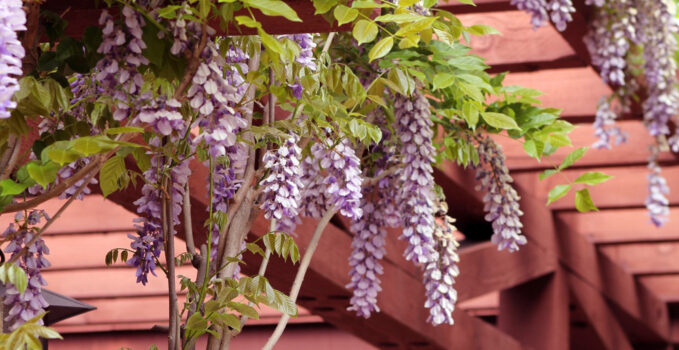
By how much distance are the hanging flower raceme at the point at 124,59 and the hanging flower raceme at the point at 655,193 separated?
352cm

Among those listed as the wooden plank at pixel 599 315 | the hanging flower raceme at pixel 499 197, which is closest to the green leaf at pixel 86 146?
the hanging flower raceme at pixel 499 197

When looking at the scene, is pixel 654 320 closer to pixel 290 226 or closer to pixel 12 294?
pixel 290 226

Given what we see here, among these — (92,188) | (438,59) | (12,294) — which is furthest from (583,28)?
(12,294)

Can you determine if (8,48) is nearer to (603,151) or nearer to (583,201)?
(583,201)

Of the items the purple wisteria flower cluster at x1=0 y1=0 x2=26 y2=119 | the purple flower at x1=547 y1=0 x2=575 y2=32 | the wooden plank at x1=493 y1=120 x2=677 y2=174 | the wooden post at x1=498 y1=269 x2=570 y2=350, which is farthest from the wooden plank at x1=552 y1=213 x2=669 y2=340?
the purple wisteria flower cluster at x1=0 y1=0 x2=26 y2=119

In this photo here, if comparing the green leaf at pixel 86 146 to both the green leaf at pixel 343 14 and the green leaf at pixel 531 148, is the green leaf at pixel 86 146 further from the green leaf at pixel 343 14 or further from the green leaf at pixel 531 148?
the green leaf at pixel 531 148

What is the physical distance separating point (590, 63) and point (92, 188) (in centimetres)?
196

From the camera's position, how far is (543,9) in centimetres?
311

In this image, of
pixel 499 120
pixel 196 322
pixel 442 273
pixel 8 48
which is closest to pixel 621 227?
pixel 442 273

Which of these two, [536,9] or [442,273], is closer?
[442,273]

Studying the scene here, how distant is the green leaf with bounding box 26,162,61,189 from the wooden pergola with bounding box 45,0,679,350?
54.0 inches

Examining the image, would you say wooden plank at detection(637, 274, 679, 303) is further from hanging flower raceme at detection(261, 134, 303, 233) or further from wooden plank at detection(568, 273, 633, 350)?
hanging flower raceme at detection(261, 134, 303, 233)

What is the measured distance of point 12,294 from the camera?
178cm

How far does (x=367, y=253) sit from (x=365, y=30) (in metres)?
1.25
